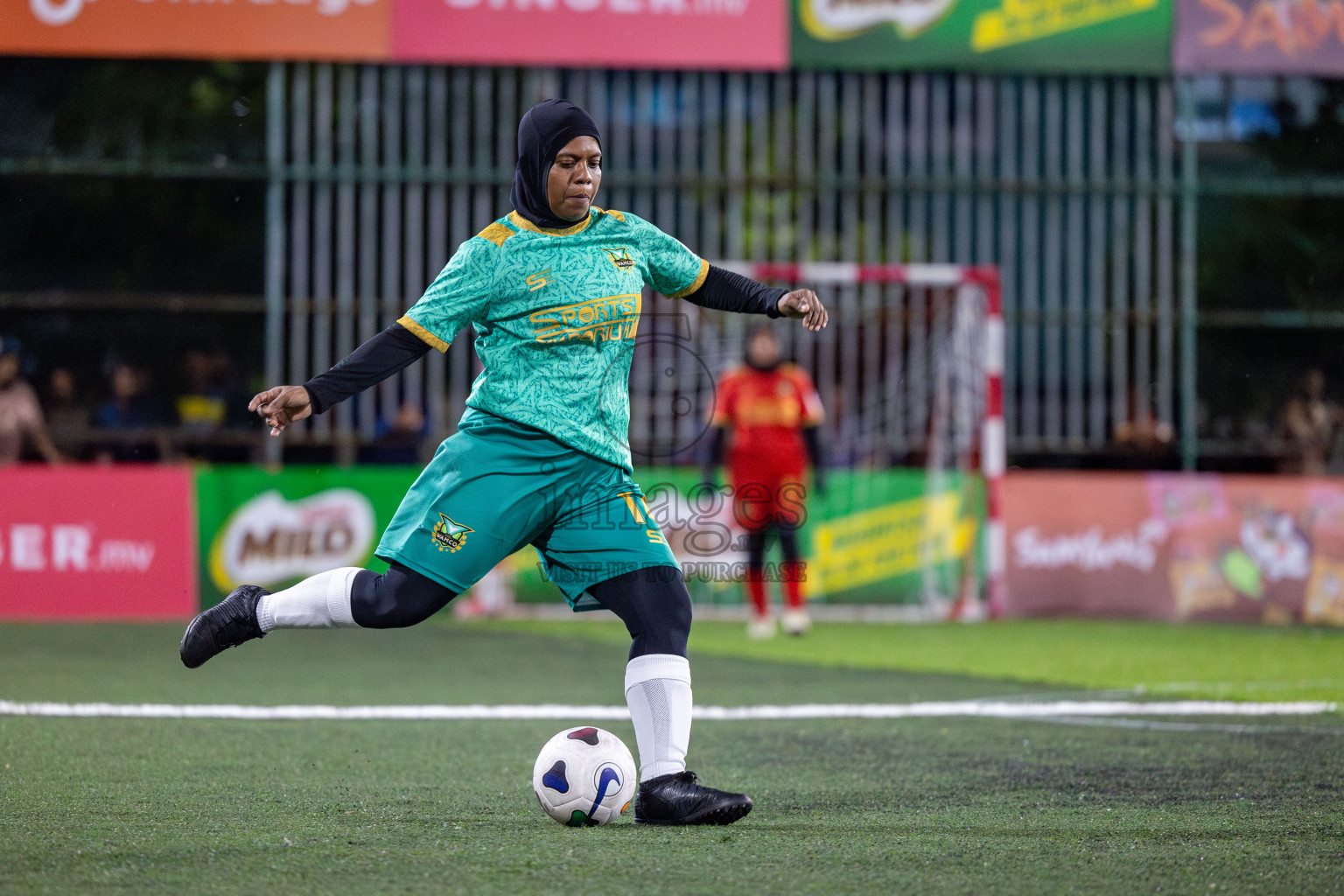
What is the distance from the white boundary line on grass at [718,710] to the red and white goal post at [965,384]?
5241 millimetres

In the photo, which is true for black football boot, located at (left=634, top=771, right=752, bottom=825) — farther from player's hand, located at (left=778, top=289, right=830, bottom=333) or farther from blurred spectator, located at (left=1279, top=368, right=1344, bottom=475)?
blurred spectator, located at (left=1279, top=368, right=1344, bottom=475)

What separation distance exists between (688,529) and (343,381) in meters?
8.00

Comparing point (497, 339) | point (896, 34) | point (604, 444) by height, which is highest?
A: point (896, 34)

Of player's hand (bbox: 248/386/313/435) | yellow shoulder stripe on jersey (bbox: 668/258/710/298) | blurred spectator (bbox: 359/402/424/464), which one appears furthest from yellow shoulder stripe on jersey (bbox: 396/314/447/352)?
blurred spectator (bbox: 359/402/424/464)

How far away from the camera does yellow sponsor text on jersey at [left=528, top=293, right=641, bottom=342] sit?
183 inches

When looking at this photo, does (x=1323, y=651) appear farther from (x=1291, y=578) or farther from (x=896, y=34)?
(x=896, y=34)

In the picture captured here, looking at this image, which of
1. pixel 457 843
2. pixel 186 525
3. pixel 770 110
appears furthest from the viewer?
pixel 770 110

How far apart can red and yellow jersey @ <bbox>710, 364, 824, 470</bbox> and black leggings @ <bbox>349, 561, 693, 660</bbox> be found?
675cm

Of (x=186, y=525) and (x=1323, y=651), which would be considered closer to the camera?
(x=1323, y=651)

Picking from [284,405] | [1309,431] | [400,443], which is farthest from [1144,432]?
[284,405]

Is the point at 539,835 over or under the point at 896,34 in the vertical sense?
under

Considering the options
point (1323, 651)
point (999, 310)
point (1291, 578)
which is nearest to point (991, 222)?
point (999, 310)

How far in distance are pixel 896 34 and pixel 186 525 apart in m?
6.65

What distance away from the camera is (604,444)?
15.4 feet
